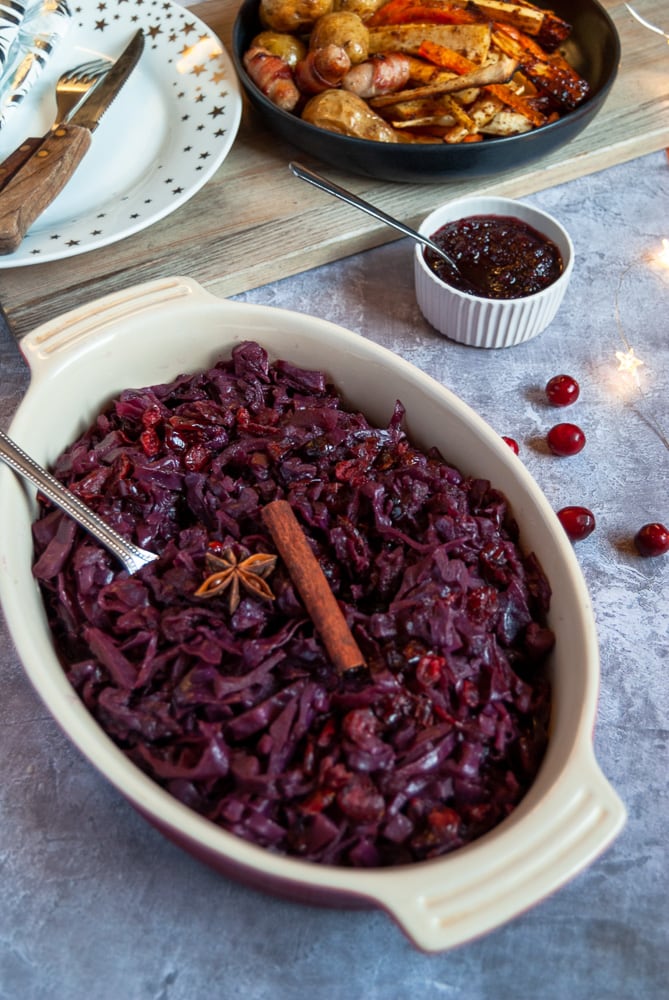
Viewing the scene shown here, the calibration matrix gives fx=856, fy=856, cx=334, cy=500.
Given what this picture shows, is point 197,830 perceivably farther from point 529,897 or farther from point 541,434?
point 541,434

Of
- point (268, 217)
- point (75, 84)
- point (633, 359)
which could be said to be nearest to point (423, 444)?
point (633, 359)

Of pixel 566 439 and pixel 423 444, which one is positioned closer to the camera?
pixel 423 444

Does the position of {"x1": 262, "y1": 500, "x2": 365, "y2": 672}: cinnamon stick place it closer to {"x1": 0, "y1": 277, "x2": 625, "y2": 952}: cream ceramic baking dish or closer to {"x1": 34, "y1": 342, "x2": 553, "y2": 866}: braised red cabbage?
{"x1": 34, "y1": 342, "x2": 553, "y2": 866}: braised red cabbage

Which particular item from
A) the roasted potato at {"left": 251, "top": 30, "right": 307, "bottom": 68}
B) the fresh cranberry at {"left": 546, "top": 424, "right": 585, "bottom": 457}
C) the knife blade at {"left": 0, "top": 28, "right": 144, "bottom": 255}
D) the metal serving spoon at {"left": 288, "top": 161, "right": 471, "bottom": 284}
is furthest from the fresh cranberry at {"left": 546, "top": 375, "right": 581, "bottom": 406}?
the knife blade at {"left": 0, "top": 28, "right": 144, "bottom": 255}

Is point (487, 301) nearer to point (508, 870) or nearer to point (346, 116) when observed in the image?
point (346, 116)

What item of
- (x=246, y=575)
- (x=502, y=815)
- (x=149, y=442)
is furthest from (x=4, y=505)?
(x=502, y=815)

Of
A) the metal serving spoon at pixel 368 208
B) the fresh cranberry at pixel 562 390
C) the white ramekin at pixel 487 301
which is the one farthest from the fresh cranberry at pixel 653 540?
the metal serving spoon at pixel 368 208
